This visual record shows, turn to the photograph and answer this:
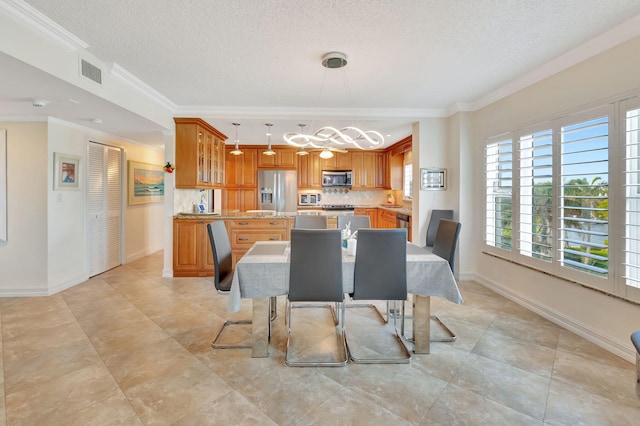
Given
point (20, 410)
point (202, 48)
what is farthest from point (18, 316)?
point (202, 48)

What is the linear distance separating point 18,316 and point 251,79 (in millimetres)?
3383

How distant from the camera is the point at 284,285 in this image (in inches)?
87.7

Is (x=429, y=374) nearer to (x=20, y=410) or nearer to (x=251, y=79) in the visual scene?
(x=20, y=410)

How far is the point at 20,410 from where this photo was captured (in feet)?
5.71

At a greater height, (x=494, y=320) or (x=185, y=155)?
(x=185, y=155)

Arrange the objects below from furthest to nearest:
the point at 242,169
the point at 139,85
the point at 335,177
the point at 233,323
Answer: the point at 335,177 → the point at 242,169 → the point at 139,85 → the point at 233,323

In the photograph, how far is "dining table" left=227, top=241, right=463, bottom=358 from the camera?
2.21 m

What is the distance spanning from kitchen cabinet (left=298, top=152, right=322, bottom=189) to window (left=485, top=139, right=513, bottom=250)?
3.94m

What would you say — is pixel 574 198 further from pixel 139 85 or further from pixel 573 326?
pixel 139 85

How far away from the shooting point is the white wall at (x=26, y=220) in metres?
3.69

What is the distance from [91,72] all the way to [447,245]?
356 cm

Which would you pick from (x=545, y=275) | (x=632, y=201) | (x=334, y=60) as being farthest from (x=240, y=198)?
(x=632, y=201)

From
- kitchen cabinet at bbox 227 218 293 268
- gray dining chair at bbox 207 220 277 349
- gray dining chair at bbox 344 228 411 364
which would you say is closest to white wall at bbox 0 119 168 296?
kitchen cabinet at bbox 227 218 293 268

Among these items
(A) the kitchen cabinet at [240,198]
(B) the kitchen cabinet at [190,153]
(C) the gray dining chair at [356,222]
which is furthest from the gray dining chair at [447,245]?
(A) the kitchen cabinet at [240,198]
